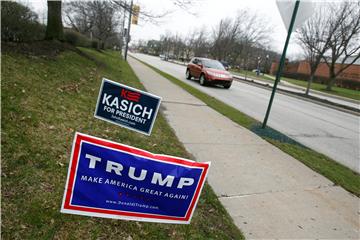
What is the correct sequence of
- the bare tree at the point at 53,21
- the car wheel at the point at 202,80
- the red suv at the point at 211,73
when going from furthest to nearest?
the car wheel at the point at 202,80 < the red suv at the point at 211,73 < the bare tree at the point at 53,21

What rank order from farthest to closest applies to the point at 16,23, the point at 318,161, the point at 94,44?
the point at 94,44 < the point at 16,23 < the point at 318,161

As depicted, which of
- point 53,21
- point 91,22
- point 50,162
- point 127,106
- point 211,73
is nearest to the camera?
point 127,106

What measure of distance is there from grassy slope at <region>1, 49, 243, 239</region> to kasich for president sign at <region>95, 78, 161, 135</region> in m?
0.99

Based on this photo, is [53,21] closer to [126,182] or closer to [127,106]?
[127,106]

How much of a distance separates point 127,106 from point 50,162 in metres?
1.47

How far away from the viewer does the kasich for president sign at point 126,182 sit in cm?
162

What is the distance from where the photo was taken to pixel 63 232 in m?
2.18

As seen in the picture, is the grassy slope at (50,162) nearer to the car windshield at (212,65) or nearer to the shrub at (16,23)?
the shrub at (16,23)

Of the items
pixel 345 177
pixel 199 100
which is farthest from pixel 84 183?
pixel 199 100

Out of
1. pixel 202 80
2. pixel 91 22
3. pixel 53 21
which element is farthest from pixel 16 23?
pixel 91 22

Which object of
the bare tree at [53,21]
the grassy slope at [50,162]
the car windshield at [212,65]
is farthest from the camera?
the car windshield at [212,65]

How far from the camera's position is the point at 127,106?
2.35m

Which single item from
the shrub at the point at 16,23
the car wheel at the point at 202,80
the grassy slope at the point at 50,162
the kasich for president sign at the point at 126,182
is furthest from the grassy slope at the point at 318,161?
the car wheel at the point at 202,80

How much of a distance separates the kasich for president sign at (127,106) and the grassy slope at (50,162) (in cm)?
99
